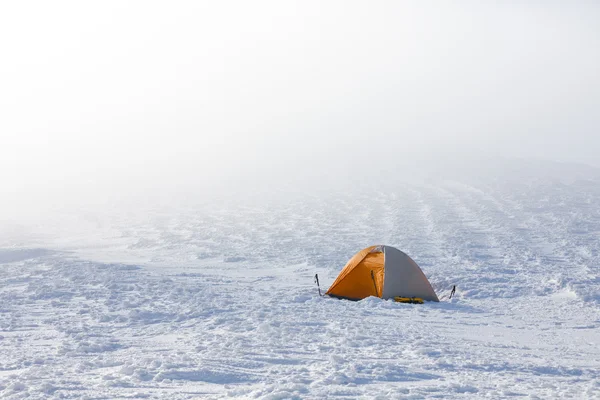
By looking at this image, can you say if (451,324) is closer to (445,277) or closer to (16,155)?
(445,277)

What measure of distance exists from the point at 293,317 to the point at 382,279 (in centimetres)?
290

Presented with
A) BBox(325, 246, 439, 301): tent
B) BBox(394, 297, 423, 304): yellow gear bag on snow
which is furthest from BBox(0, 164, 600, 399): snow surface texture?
BBox(325, 246, 439, 301): tent

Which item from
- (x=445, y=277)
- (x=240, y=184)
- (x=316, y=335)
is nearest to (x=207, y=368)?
(x=316, y=335)

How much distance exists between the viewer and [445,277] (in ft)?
55.0

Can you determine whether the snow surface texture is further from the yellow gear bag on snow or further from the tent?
the tent

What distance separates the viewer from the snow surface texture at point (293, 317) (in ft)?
26.1

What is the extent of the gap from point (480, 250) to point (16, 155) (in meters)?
84.6

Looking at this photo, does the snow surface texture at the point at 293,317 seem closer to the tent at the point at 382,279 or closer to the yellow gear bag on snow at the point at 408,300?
the yellow gear bag on snow at the point at 408,300

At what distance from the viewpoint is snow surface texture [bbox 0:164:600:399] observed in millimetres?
7941

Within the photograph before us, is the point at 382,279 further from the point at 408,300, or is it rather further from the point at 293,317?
the point at 293,317

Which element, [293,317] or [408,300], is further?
[408,300]

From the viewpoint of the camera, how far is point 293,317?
38.8 feet

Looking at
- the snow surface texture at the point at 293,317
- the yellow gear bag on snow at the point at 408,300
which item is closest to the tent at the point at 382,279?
the yellow gear bag on snow at the point at 408,300

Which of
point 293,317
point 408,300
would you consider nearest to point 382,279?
point 408,300
